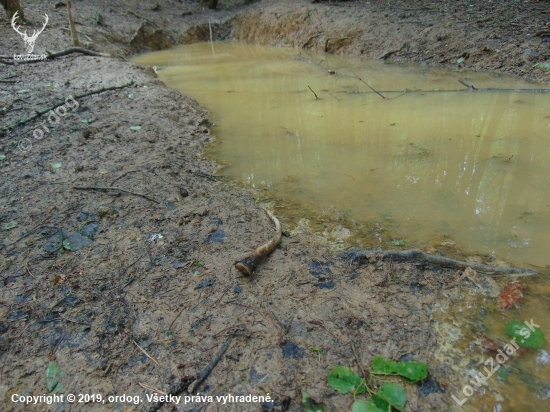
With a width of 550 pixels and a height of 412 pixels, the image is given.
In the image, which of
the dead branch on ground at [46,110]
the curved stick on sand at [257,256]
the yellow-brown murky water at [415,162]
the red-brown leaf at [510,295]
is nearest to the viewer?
the red-brown leaf at [510,295]

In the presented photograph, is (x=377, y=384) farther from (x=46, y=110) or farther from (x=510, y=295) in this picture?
(x=46, y=110)

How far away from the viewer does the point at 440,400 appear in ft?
5.18

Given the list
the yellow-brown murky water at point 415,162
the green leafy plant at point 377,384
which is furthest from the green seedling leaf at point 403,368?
the yellow-brown murky water at point 415,162

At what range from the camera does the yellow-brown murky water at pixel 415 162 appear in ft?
8.59

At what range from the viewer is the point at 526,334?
1832 mm

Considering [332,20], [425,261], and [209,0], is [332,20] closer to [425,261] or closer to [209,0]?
[209,0]

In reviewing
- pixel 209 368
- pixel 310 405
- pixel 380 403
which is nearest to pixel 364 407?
pixel 380 403

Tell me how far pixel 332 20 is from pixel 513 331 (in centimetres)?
1143

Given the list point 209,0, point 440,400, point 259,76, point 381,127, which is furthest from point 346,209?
point 209,0

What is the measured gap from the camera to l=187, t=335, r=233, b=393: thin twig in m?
1.63

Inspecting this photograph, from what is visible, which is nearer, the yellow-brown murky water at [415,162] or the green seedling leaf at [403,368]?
the green seedling leaf at [403,368]

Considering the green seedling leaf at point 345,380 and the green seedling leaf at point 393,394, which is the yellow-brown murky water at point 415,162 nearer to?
the green seedling leaf at point 393,394

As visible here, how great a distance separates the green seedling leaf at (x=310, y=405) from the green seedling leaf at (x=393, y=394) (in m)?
0.26

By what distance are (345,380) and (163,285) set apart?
1.23 m
